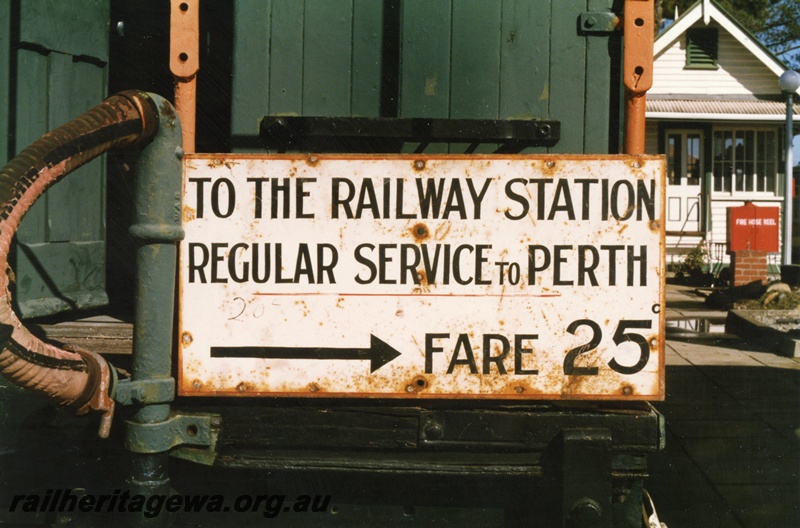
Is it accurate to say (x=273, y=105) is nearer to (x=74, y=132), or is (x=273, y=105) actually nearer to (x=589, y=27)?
(x=74, y=132)

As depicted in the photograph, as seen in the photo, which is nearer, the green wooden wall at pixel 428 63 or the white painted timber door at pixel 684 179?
the green wooden wall at pixel 428 63

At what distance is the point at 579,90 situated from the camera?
278cm

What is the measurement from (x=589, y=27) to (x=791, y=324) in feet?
26.7

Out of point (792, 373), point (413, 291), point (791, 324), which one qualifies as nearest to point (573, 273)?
point (413, 291)

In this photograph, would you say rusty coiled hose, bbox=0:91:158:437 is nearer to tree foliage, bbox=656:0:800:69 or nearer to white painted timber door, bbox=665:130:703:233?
white painted timber door, bbox=665:130:703:233

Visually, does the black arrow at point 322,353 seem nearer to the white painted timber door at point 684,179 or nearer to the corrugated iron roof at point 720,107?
the corrugated iron roof at point 720,107

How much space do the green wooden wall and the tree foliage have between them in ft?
99.8

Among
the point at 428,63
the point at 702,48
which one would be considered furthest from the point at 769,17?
the point at 428,63

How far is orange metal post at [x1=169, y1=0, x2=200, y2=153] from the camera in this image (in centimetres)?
205

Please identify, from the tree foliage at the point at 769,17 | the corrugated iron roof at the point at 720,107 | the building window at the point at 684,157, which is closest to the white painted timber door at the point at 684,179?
the building window at the point at 684,157

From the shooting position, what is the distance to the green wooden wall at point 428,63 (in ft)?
8.96

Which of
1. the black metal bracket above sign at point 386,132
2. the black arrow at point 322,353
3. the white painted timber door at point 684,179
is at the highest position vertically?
the white painted timber door at point 684,179

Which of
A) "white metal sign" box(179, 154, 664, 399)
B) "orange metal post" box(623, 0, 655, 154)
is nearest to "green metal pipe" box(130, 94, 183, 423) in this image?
"white metal sign" box(179, 154, 664, 399)

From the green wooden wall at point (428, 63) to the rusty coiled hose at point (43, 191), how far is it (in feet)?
2.71
